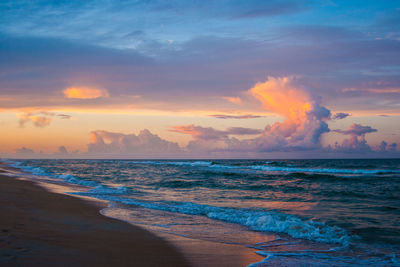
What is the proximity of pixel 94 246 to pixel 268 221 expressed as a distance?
5386mm

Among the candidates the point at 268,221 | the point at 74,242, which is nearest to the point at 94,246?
the point at 74,242

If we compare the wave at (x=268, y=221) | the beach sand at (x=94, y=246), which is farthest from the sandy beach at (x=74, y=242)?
the wave at (x=268, y=221)

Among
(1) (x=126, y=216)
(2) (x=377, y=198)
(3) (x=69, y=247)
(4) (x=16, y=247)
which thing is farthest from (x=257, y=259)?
(2) (x=377, y=198)

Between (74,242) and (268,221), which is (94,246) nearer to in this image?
(74,242)

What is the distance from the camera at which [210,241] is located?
23.7 ft

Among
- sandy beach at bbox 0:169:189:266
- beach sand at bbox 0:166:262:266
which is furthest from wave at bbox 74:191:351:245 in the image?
sandy beach at bbox 0:169:189:266

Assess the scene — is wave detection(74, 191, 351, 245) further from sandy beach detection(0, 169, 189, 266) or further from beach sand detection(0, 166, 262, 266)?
sandy beach detection(0, 169, 189, 266)

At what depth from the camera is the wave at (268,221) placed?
26.4 feet

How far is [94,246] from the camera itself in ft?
19.4

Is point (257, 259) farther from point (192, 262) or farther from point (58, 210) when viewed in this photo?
point (58, 210)

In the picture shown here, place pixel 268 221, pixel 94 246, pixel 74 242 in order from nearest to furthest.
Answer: pixel 94 246
pixel 74 242
pixel 268 221

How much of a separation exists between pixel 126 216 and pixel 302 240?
18.0 feet

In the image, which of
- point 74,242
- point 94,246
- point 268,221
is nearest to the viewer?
point 94,246

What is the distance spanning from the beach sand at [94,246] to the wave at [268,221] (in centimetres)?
247
